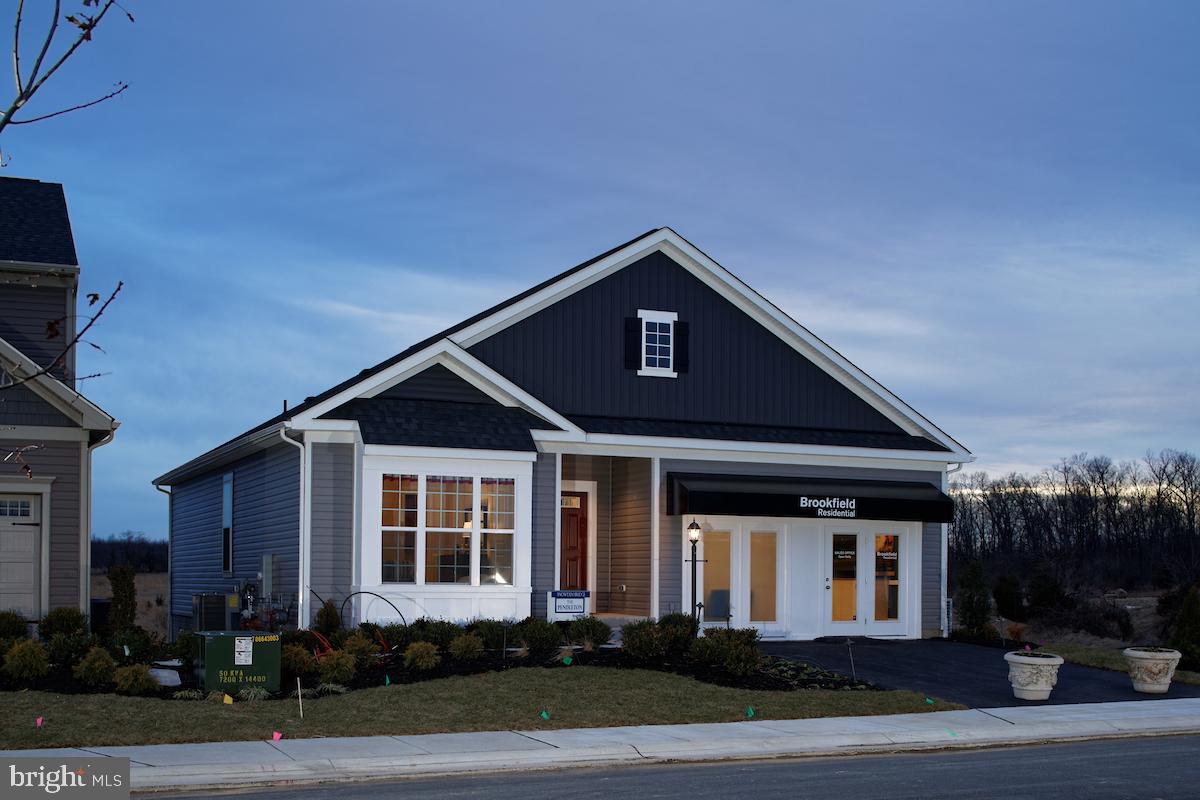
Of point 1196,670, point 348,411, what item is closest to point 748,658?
point 348,411

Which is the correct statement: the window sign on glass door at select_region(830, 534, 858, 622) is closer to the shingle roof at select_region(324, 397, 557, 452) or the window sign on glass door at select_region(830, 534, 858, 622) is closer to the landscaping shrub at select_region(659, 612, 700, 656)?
the landscaping shrub at select_region(659, 612, 700, 656)

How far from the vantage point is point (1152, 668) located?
19734 mm

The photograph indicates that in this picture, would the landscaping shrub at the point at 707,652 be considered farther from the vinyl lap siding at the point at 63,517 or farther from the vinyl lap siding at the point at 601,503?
the vinyl lap siding at the point at 63,517

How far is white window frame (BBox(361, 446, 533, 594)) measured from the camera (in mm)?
20516

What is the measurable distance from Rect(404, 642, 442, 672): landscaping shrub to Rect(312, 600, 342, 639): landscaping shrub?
1944 mm

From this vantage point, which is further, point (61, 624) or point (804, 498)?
point (804, 498)

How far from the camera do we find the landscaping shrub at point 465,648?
18.7 meters

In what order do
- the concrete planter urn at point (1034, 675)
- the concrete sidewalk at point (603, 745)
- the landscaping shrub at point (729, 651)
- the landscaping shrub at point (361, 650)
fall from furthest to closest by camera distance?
the landscaping shrub at point (729, 651) → the concrete planter urn at point (1034, 675) → the landscaping shrub at point (361, 650) → the concrete sidewalk at point (603, 745)

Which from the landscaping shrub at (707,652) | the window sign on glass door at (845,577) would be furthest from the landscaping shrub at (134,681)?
the window sign on glass door at (845,577)

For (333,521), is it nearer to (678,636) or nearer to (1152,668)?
(678,636)

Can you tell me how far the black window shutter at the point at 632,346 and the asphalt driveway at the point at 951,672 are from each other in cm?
586

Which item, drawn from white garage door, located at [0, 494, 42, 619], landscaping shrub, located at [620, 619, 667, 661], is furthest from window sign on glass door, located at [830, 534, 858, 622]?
white garage door, located at [0, 494, 42, 619]

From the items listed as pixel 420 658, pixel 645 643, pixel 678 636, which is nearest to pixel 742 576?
pixel 678 636

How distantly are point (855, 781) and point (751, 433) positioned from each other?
42.3 ft
